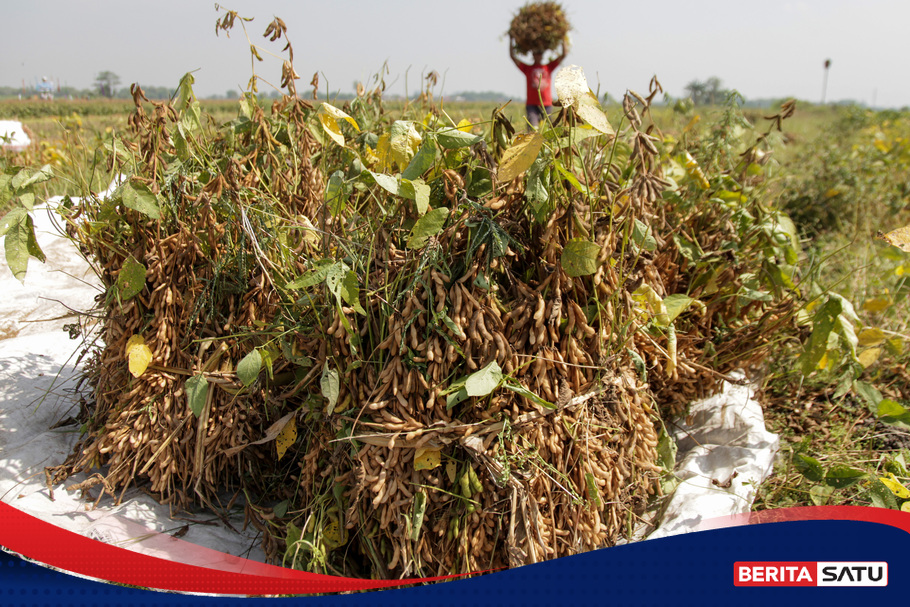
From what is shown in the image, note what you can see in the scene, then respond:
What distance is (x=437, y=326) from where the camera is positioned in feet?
4.21

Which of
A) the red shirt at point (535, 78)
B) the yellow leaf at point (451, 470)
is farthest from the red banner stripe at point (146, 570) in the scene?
the red shirt at point (535, 78)

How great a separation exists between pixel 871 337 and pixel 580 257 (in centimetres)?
134

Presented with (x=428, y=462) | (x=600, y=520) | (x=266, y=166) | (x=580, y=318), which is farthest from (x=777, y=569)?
(x=266, y=166)

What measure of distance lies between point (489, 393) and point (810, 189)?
4.66 m

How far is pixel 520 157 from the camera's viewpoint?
120 cm

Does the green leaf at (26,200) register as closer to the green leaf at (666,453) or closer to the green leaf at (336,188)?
the green leaf at (336,188)

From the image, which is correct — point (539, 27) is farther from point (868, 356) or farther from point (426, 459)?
point (426, 459)

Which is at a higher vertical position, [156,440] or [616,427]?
[616,427]

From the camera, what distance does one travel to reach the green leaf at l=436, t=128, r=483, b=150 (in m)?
1.29

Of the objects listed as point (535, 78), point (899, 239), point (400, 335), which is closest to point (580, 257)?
point (400, 335)

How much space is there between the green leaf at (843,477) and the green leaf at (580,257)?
1.10m

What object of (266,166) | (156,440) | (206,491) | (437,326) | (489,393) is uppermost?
(266,166)

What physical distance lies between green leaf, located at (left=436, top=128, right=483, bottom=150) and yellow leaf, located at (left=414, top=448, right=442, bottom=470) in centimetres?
72

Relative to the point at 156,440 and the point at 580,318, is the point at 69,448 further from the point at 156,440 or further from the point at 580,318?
the point at 580,318
